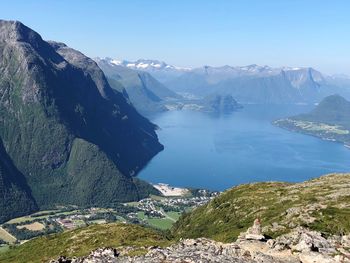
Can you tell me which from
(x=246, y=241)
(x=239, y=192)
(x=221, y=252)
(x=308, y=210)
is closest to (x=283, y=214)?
(x=308, y=210)

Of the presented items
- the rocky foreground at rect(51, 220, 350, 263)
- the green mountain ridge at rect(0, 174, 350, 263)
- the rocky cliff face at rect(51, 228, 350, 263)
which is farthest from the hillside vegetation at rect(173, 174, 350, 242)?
the rocky cliff face at rect(51, 228, 350, 263)

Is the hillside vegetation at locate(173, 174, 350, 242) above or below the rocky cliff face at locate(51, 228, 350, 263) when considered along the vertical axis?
below

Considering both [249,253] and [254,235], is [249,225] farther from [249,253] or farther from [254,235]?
[249,253]

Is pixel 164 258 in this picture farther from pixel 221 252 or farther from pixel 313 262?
pixel 313 262

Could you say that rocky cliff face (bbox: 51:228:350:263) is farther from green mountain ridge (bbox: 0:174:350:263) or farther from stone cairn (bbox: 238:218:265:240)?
stone cairn (bbox: 238:218:265:240)

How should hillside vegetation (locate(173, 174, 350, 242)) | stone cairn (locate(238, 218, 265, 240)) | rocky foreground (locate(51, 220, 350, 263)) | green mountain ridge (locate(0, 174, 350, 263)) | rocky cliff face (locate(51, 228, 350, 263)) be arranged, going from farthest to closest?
Result: 1. hillside vegetation (locate(173, 174, 350, 242))
2. green mountain ridge (locate(0, 174, 350, 263))
3. stone cairn (locate(238, 218, 265, 240))
4. rocky foreground (locate(51, 220, 350, 263))
5. rocky cliff face (locate(51, 228, 350, 263))

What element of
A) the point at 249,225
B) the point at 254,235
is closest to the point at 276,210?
the point at 249,225
